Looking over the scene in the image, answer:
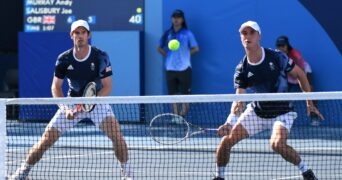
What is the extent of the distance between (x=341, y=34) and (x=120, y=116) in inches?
160

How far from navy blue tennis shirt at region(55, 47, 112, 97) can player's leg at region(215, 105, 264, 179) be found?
4.29 ft

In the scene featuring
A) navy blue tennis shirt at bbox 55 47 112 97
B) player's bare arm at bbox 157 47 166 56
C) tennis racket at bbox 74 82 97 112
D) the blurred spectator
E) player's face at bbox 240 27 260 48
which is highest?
player's bare arm at bbox 157 47 166 56

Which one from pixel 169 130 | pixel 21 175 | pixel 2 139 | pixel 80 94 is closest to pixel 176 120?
pixel 169 130

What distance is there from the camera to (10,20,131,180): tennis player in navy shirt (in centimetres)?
761

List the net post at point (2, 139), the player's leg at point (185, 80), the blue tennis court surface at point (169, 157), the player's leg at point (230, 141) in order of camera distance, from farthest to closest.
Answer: the player's leg at point (185, 80) → the blue tennis court surface at point (169, 157) → the player's leg at point (230, 141) → the net post at point (2, 139)

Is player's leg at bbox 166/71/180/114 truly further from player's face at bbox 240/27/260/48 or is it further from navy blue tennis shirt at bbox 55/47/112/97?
player's face at bbox 240/27/260/48

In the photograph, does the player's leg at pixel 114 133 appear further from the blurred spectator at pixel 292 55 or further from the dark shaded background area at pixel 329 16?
the dark shaded background area at pixel 329 16

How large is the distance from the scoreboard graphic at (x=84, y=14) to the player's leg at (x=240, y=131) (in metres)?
7.77

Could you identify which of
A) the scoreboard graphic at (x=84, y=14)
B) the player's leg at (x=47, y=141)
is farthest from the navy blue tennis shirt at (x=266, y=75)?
the scoreboard graphic at (x=84, y=14)

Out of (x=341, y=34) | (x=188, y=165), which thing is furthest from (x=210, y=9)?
(x=188, y=165)

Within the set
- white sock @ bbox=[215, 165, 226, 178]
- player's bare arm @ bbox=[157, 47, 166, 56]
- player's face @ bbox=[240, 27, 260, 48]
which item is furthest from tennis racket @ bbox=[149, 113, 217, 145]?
player's face @ bbox=[240, 27, 260, 48]

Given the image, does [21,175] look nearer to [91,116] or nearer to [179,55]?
[91,116]

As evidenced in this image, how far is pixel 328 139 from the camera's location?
12117 mm

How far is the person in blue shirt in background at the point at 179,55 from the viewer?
14.4 m
